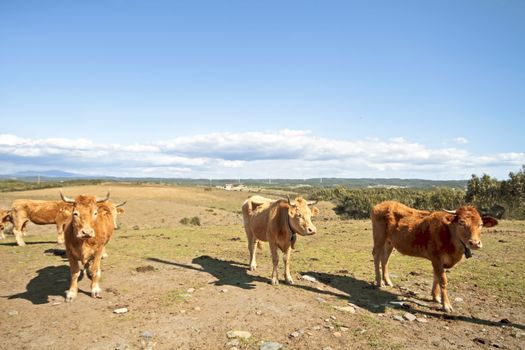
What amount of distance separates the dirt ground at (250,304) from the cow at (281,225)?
1000mm

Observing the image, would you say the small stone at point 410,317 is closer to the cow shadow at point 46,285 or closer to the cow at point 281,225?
the cow at point 281,225

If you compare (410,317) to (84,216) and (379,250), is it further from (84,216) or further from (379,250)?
(84,216)

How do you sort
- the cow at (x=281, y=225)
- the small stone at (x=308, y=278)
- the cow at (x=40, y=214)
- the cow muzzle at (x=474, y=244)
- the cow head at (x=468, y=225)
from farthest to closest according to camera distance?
the cow at (x=40, y=214) → the small stone at (x=308, y=278) → the cow at (x=281, y=225) → the cow head at (x=468, y=225) → the cow muzzle at (x=474, y=244)

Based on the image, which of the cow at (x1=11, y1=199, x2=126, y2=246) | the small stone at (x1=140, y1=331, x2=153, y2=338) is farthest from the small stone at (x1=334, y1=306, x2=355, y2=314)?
the cow at (x1=11, y1=199, x2=126, y2=246)

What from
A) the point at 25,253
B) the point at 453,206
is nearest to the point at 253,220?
the point at 25,253

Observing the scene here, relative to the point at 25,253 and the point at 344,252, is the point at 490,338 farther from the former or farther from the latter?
the point at 25,253

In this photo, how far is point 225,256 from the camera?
1520 cm

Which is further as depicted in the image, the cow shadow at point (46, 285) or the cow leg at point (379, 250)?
the cow leg at point (379, 250)

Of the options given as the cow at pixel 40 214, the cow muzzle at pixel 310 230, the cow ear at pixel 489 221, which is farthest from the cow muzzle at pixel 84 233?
the cow at pixel 40 214

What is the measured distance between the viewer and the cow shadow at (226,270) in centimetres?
1068

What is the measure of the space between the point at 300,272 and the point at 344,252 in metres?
4.82

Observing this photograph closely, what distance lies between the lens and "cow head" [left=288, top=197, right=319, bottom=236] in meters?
10.1

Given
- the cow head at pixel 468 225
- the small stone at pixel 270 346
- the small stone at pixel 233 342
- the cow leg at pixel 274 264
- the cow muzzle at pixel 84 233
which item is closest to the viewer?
the small stone at pixel 270 346

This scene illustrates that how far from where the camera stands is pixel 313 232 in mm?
9938
